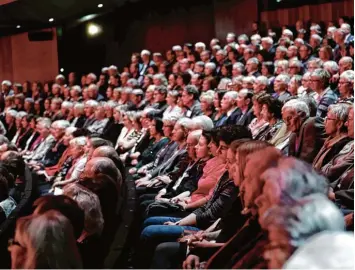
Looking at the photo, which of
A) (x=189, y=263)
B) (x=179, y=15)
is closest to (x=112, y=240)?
(x=189, y=263)

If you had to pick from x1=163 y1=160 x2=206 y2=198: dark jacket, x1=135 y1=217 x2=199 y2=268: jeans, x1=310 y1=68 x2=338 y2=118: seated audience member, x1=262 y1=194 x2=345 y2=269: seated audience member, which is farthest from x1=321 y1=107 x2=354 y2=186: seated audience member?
x1=310 y1=68 x2=338 y2=118: seated audience member

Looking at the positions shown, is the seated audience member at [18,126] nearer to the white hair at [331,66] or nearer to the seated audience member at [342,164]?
the white hair at [331,66]

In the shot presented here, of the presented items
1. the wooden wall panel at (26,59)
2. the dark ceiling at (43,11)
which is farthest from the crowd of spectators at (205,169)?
the wooden wall panel at (26,59)

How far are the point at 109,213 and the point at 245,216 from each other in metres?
0.52

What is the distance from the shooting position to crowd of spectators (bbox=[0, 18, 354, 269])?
160cm

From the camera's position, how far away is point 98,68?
10.1 metres

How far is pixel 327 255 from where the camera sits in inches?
39.4

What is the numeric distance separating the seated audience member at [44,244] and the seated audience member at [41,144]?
385 cm

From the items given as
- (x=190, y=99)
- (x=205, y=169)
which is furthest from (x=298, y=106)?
(x=190, y=99)

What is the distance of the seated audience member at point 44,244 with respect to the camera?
1669mm

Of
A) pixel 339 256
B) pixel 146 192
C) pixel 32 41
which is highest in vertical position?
pixel 32 41

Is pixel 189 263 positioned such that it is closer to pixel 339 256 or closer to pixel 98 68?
pixel 339 256

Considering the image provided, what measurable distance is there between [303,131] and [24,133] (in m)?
3.90

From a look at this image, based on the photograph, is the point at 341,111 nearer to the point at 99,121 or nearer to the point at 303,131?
the point at 303,131
